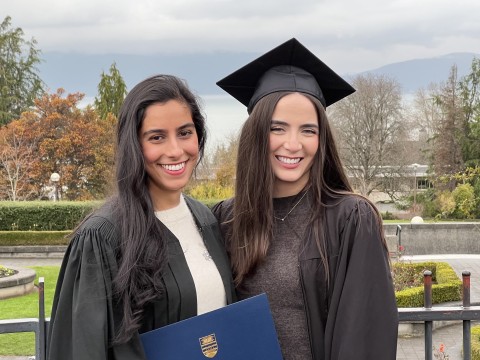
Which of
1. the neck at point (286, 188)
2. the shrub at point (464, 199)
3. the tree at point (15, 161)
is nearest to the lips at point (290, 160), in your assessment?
A: the neck at point (286, 188)

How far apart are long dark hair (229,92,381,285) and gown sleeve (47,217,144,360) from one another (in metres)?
0.52

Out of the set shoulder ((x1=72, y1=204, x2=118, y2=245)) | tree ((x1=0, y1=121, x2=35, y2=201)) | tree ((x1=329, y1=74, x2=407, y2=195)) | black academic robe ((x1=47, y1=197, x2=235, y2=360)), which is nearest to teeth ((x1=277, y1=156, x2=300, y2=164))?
black academic robe ((x1=47, y1=197, x2=235, y2=360))

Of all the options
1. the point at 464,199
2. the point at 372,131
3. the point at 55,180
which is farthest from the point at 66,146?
the point at 372,131

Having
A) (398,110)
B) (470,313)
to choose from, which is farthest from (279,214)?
(398,110)

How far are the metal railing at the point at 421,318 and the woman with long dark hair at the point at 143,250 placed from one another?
300mm

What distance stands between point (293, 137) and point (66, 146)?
25.5m

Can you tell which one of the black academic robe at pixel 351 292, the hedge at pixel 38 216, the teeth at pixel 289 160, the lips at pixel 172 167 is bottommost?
the hedge at pixel 38 216

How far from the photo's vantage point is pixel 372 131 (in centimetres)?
4025

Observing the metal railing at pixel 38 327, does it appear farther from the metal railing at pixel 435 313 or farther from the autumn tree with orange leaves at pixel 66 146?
the autumn tree with orange leaves at pixel 66 146

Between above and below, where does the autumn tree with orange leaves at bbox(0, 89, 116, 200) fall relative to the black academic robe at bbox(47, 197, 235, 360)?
above

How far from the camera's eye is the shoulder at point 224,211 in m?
2.68

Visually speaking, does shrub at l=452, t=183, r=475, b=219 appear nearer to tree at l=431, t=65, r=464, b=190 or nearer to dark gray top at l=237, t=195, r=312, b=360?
tree at l=431, t=65, r=464, b=190

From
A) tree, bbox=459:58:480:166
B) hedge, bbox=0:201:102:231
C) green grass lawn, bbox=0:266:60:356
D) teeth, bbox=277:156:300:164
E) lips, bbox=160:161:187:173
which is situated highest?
tree, bbox=459:58:480:166

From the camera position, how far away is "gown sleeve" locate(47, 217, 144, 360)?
2.06m
